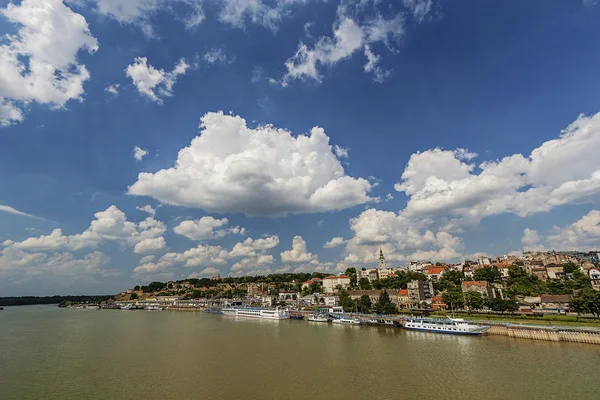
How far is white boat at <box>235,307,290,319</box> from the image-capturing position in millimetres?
99500

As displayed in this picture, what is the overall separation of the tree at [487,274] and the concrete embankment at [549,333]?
261 ft

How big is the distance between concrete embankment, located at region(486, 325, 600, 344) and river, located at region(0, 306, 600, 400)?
2.36 metres

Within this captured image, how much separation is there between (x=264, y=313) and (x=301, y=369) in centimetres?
7339

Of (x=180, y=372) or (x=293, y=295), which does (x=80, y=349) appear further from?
(x=293, y=295)

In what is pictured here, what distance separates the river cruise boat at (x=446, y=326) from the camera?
188 ft

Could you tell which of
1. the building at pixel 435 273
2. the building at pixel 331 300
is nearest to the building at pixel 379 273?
the building at pixel 435 273

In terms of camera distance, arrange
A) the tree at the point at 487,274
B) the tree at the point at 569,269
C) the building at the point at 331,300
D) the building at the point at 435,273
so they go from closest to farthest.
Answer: the tree at the point at 569,269, the tree at the point at 487,274, the building at the point at 331,300, the building at the point at 435,273

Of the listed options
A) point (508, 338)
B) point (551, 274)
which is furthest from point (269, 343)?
point (551, 274)

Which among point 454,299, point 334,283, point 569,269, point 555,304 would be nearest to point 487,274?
point 569,269

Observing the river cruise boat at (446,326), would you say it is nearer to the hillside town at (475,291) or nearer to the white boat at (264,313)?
the hillside town at (475,291)

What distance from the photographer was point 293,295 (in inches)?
6476

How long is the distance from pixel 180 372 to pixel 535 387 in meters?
33.6

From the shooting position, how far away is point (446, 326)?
60.6 m

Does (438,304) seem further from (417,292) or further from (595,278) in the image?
(595,278)
